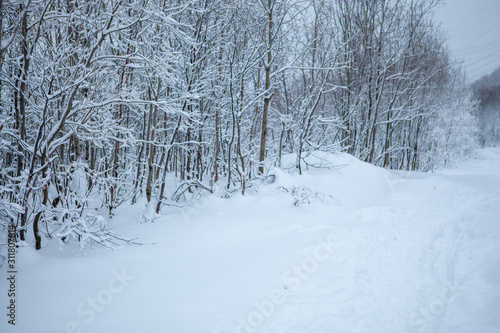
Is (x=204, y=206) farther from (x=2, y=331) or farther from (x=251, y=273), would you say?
(x=2, y=331)

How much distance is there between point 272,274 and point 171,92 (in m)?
5.05

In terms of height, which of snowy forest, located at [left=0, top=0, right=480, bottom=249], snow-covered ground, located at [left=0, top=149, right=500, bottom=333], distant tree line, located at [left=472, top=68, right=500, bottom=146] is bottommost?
snow-covered ground, located at [left=0, top=149, right=500, bottom=333]

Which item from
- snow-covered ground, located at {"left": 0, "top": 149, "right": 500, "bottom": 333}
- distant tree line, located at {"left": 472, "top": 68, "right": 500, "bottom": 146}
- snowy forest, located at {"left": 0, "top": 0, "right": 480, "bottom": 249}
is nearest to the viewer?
snow-covered ground, located at {"left": 0, "top": 149, "right": 500, "bottom": 333}

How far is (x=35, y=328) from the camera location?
2393 millimetres

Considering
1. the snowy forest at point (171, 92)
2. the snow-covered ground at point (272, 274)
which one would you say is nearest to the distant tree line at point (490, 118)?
the snowy forest at point (171, 92)

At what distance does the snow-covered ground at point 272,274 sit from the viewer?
8.41ft

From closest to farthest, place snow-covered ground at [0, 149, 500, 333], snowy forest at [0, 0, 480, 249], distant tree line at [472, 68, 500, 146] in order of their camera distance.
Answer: snow-covered ground at [0, 149, 500, 333] → snowy forest at [0, 0, 480, 249] → distant tree line at [472, 68, 500, 146]

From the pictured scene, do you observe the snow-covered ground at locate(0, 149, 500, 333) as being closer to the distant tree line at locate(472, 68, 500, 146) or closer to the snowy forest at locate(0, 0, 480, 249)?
the snowy forest at locate(0, 0, 480, 249)

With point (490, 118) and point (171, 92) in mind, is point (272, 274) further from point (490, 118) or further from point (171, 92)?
point (490, 118)

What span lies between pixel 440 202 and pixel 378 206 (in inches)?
80.4

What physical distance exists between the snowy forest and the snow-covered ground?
0.67 m

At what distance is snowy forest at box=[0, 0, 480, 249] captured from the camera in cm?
381

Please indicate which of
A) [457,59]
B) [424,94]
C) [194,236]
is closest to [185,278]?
[194,236]

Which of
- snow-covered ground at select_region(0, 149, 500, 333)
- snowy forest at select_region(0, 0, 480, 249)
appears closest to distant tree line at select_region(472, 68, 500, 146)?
snowy forest at select_region(0, 0, 480, 249)
